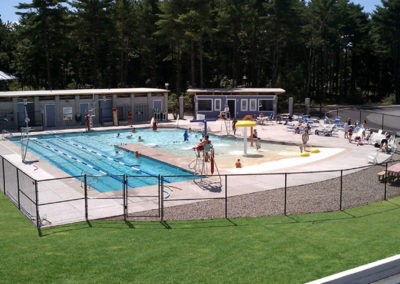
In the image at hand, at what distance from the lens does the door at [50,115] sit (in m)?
39.4

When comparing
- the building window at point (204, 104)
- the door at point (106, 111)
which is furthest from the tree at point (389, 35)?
the door at point (106, 111)

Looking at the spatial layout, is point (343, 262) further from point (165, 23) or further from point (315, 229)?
point (165, 23)

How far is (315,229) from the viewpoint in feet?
42.3

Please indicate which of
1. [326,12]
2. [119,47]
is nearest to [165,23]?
[119,47]

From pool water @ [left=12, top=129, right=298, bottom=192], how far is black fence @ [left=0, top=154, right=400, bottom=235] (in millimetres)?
2909

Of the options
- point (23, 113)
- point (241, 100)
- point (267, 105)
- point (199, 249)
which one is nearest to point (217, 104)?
point (241, 100)

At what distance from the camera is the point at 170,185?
1908 centimetres

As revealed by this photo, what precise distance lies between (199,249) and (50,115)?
1263 inches

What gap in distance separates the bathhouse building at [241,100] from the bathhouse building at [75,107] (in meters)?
4.74

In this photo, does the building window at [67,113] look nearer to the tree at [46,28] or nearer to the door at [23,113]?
the door at [23,113]

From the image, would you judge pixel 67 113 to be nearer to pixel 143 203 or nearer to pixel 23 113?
pixel 23 113

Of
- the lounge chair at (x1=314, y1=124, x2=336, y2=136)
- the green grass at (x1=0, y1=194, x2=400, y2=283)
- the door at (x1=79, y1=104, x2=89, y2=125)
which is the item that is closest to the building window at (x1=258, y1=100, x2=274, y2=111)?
the lounge chair at (x1=314, y1=124, x2=336, y2=136)

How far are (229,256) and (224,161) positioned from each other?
14986 millimetres

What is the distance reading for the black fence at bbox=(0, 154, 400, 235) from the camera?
1467 centimetres
